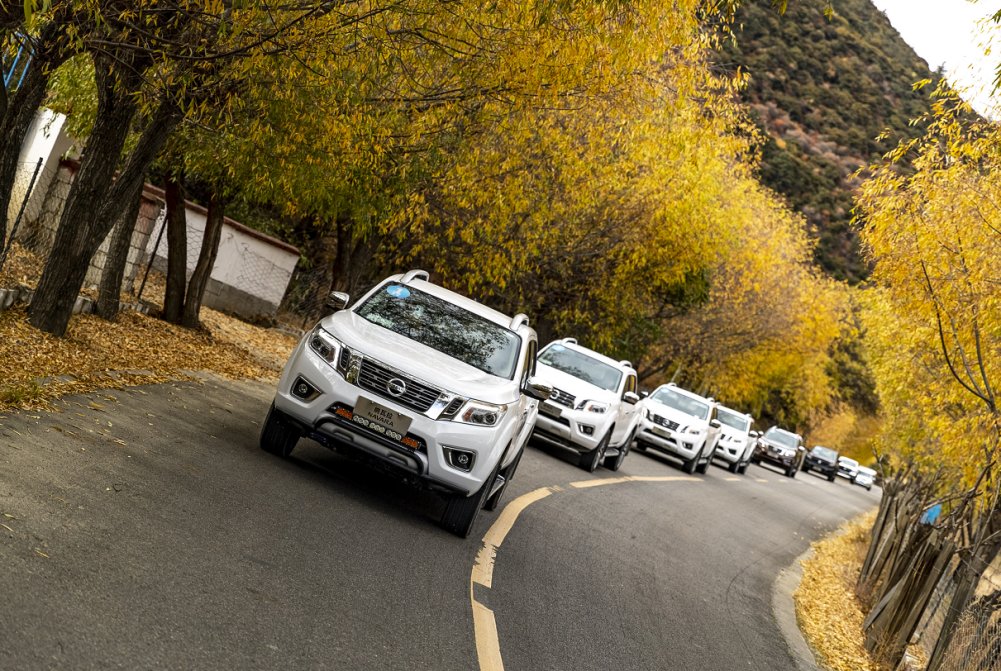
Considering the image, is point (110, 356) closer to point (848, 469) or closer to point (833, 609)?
point (833, 609)

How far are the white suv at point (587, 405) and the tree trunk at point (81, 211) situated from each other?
7.54 meters

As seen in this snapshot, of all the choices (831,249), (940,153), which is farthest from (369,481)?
(831,249)

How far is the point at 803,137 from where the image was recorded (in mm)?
85125

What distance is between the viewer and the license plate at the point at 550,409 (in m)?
19.0

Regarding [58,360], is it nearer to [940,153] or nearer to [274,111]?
[274,111]

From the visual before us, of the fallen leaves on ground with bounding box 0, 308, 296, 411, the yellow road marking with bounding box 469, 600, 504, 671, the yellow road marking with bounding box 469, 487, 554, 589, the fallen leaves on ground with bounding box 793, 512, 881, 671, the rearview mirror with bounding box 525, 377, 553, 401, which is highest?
the rearview mirror with bounding box 525, 377, 553, 401

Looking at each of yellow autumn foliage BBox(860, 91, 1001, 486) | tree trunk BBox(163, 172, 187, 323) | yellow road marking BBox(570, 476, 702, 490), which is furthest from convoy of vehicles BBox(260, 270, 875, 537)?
tree trunk BBox(163, 172, 187, 323)

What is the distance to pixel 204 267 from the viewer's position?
18.8 metres

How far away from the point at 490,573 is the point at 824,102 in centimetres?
8729

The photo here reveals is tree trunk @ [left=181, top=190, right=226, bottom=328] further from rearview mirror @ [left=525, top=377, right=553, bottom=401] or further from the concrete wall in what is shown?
rearview mirror @ [left=525, top=377, right=553, bottom=401]

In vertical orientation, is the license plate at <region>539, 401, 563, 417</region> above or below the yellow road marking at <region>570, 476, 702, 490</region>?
above

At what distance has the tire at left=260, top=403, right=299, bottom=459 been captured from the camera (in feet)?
33.6

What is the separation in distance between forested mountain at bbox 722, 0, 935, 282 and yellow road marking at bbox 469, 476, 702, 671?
65.2 metres

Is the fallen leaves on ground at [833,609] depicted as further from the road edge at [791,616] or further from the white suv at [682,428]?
the white suv at [682,428]
